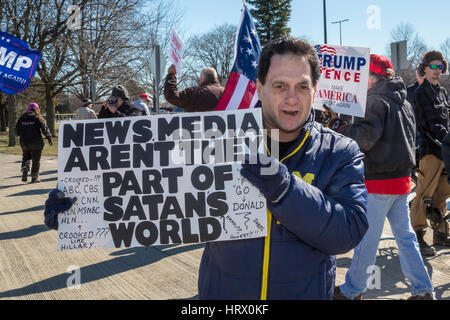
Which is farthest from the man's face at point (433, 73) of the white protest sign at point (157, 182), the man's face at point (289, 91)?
the white protest sign at point (157, 182)

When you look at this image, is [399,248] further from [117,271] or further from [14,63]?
[14,63]

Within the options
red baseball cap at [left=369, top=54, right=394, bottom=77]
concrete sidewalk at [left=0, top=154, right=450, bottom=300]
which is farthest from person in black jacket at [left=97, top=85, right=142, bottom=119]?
red baseball cap at [left=369, top=54, right=394, bottom=77]

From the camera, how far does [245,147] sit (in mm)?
1821

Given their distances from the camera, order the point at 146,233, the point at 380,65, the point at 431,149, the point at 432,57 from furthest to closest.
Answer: the point at 431,149 → the point at 432,57 → the point at 380,65 → the point at 146,233

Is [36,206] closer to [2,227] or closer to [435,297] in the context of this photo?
[2,227]

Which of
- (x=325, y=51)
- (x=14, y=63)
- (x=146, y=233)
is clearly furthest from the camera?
(x=14, y=63)

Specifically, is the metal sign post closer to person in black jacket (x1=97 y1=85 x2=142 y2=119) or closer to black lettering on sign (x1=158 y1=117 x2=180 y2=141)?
person in black jacket (x1=97 y1=85 x2=142 y2=119)

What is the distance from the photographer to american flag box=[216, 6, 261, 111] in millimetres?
3232

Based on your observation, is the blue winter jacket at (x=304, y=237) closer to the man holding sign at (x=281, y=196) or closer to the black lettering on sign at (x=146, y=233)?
the man holding sign at (x=281, y=196)

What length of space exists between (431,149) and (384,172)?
1.88 m

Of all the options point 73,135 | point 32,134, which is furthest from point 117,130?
point 32,134

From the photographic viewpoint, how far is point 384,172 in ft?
11.4

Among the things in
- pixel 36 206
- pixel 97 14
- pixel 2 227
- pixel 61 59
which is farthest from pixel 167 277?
pixel 61 59

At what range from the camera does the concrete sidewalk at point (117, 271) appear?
12.2 ft
